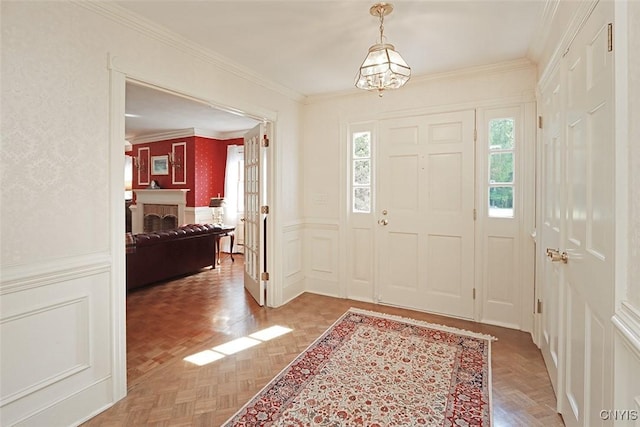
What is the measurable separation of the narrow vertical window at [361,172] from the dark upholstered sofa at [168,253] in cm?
261

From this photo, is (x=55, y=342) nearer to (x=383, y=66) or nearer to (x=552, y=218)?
(x=383, y=66)

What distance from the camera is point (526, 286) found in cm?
304

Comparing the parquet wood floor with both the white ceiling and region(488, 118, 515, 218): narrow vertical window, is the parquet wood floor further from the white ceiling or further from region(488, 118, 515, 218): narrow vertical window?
the white ceiling

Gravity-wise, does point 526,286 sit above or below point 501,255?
below

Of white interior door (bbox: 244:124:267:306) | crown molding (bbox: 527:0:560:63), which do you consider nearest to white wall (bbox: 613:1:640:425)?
crown molding (bbox: 527:0:560:63)

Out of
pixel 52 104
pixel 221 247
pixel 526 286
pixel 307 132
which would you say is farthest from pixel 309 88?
pixel 221 247

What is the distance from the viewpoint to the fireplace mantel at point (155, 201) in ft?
22.0

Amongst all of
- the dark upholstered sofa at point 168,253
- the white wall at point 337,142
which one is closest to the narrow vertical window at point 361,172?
the white wall at point 337,142

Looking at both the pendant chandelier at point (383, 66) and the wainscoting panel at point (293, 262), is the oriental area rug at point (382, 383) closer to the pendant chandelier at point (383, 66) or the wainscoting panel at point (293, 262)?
the wainscoting panel at point (293, 262)

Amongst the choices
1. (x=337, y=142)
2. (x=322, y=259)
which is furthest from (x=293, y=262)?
(x=337, y=142)

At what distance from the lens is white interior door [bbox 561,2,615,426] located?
1.18 metres

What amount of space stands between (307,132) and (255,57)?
4.46 feet

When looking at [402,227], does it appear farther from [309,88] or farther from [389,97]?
[309,88]

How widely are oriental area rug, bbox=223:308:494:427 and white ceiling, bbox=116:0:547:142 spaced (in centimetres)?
250
